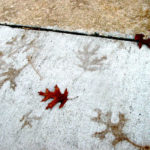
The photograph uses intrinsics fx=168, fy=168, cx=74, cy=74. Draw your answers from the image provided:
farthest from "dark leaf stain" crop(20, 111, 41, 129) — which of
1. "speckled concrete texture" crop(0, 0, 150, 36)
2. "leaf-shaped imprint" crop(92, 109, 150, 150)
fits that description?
"speckled concrete texture" crop(0, 0, 150, 36)

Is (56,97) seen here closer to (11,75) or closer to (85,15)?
(11,75)

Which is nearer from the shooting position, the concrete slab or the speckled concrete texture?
the concrete slab

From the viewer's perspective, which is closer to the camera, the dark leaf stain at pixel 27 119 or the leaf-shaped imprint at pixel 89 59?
the dark leaf stain at pixel 27 119

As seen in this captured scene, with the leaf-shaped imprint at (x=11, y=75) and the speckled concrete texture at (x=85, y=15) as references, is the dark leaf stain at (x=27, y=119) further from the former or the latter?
the speckled concrete texture at (x=85, y=15)

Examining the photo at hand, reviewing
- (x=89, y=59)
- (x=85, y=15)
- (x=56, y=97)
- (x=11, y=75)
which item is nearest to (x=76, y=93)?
(x=56, y=97)

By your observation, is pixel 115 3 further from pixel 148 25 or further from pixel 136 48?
pixel 136 48

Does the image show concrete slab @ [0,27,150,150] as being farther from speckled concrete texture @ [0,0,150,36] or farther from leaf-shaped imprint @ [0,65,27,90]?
speckled concrete texture @ [0,0,150,36]

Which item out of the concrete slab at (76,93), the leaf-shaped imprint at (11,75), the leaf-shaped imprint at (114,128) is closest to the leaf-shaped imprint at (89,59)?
the concrete slab at (76,93)
